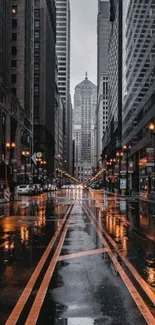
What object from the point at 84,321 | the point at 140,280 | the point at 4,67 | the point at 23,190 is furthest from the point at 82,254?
the point at 4,67

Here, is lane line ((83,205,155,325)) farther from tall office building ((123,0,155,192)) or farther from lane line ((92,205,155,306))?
tall office building ((123,0,155,192))

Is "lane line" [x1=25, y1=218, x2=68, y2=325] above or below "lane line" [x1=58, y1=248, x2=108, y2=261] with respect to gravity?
above

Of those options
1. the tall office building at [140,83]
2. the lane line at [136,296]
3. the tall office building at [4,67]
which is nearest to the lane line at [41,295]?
the lane line at [136,296]

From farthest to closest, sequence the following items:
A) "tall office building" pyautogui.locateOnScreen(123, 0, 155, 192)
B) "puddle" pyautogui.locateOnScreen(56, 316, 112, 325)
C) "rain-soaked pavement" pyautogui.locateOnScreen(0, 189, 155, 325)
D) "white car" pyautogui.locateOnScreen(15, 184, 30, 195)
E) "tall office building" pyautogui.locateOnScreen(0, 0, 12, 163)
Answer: "tall office building" pyautogui.locateOnScreen(0, 0, 12, 163)
"tall office building" pyautogui.locateOnScreen(123, 0, 155, 192)
"white car" pyautogui.locateOnScreen(15, 184, 30, 195)
"rain-soaked pavement" pyautogui.locateOnScreen(0, 189, 155, 325)
"puddle" pyautogui.locateOnScreen(56, 316, 112, 325)

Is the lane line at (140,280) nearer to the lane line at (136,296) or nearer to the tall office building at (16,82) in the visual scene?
the lane line at (136,296)

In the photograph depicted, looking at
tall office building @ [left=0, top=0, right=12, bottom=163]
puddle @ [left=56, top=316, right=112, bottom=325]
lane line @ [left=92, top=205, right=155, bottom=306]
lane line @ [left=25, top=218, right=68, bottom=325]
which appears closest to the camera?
puddle @ [left=56, top=316, right=112, bottom=325]

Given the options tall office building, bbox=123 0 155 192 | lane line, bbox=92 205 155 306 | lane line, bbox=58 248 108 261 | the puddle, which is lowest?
lane line, bbox=58 248 108 261

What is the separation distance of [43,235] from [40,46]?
148108mm

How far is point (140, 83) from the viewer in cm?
9412

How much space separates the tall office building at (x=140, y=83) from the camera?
79.8 m

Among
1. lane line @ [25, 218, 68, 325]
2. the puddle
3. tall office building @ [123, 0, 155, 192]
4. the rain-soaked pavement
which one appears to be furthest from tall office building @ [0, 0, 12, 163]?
the puddle

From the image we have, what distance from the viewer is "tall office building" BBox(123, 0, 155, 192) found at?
7981 cm

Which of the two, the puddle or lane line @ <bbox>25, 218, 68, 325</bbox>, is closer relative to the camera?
the puddle

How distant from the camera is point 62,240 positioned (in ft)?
53.4
